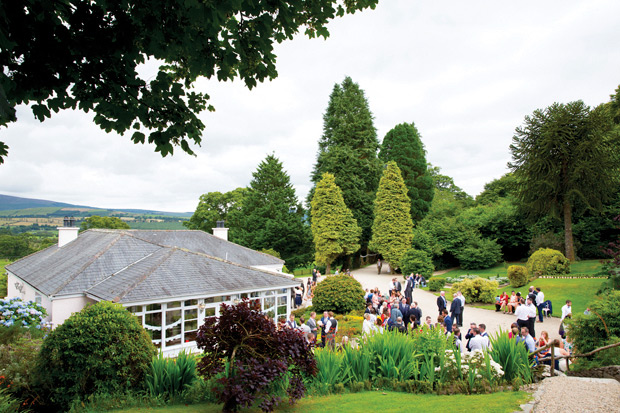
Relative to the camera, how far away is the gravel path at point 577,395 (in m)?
5.27

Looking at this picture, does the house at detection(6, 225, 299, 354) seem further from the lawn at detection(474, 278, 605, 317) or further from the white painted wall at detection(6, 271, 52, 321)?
the lawn at detection(474, 278, 605, 317)

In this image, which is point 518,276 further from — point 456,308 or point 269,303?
point 269,303

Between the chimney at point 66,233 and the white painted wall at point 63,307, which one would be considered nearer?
the white painted wall at point 63,307

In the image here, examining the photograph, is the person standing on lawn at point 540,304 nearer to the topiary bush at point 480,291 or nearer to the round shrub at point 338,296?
the topiary bush at point 480,291

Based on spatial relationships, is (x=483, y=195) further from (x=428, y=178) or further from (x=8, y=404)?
(x=8, y=404)

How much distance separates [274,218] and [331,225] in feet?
27.0

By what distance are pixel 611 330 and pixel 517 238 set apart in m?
28.3

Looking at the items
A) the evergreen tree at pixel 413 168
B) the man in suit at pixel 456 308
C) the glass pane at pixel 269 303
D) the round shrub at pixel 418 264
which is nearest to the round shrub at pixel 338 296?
the glass pane at pixel 269 303

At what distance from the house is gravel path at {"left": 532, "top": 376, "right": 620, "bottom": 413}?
732 centimetres

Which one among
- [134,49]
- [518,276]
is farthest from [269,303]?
[518,276]

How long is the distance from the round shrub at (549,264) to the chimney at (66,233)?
30046 mm

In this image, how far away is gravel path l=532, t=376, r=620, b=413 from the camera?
5.27 m

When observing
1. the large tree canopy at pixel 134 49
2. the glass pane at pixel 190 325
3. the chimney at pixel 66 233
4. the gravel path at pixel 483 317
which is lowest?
the gravel path at pixel 483 317

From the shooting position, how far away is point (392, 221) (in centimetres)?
3381
